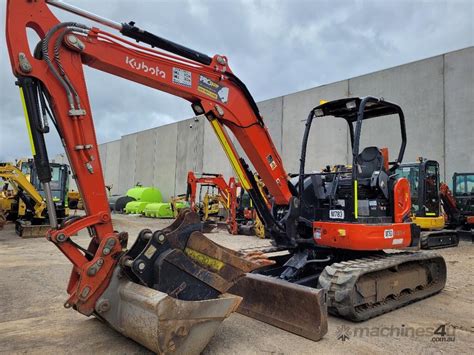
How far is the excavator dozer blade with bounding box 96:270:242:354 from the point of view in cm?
316

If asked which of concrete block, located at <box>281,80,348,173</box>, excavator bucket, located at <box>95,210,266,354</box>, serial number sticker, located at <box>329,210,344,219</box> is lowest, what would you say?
excavator bucket, located at <box>95,210,266,354</box>

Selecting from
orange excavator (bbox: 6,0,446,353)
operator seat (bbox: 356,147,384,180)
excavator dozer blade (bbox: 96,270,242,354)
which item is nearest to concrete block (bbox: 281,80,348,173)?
operator seat (bbox: 356,147,384,180)

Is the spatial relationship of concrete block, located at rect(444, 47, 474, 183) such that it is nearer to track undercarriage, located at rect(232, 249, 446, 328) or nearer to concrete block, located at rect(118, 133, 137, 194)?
track undercarriage, located at rect(232, 249, 446, 328)

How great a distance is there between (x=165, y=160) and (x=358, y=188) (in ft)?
97.4

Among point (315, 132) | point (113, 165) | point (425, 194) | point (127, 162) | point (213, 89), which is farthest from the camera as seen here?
point (113, 165)

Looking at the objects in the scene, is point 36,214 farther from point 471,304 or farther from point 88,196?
point 471,304

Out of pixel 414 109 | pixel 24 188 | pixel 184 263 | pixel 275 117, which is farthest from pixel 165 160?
pixel 184 263

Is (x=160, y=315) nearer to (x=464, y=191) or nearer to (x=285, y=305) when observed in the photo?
(x=285, y=305)

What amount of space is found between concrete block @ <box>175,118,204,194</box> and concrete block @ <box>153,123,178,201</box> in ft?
2.19

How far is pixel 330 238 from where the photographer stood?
5.07m

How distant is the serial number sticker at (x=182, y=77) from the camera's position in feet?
14.0

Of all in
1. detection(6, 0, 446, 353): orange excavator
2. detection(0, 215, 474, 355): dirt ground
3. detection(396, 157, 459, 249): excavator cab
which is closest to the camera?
detection(6, 0, 446, 353): orange excavator

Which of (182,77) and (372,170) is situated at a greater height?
(182,77)

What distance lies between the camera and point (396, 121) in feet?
57.4
